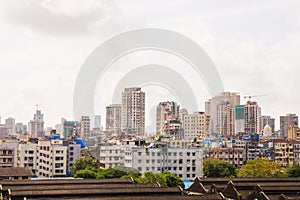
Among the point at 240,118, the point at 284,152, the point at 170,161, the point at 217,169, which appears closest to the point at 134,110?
the point at 240,118

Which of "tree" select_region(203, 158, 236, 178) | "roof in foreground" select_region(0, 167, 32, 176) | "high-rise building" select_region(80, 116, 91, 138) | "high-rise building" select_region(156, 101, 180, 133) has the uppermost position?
"high-rise building" select_region(156, 101, 180, 133)

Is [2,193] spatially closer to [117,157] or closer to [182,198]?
[182,198]

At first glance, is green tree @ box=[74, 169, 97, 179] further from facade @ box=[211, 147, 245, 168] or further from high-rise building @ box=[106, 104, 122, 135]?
high-rise building @ box=[106, 104, 122, 135]

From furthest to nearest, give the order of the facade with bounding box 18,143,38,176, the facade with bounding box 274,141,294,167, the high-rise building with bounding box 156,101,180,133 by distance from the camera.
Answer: the high-rise building with bounding box 156,101,180,133, the facade with bounding box 274,141,294,167, the facade with bounding box 18,143,38,176

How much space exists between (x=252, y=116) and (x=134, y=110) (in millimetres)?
36476

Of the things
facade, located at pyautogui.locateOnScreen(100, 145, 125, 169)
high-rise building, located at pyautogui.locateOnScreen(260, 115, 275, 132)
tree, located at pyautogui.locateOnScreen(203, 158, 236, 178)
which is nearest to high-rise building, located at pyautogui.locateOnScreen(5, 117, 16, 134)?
high-rise building, located at pyautogui.locateOnScreen(260, 115, 275, 132)

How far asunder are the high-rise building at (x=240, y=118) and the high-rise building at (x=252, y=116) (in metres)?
0.91

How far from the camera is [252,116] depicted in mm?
132875

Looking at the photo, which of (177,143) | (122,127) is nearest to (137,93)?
(122,127)

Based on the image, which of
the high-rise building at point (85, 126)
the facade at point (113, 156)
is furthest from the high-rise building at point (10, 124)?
the facade at point (113, 156)

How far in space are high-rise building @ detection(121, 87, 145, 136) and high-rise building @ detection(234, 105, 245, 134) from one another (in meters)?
28.3

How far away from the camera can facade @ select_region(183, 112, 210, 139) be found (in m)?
103

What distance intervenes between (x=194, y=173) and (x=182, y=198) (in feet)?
99.7

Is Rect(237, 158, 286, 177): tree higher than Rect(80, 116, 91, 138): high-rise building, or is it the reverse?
Rect(80, 116, 91, 138): high-rise building
